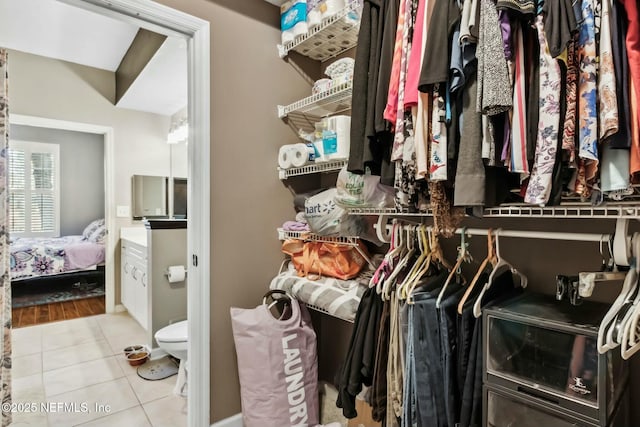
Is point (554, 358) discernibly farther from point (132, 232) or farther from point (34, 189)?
point (34, 189)

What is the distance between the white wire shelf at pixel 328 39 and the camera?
5.13 ft

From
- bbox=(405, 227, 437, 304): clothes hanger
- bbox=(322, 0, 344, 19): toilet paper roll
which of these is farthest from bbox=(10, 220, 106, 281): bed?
bbox=(405, 227, 437, 304): clothes hanger

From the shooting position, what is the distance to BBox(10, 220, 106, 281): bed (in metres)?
4.02

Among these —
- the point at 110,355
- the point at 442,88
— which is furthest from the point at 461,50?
the point at 110,355

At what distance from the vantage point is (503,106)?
79 centimetres

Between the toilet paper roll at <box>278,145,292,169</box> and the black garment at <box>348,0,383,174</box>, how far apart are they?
0.67 metres

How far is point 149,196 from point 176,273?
1.94 m

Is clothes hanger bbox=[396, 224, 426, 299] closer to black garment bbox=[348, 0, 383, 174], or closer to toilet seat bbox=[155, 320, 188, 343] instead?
black garment bbox=[348, 0, 383, 174]

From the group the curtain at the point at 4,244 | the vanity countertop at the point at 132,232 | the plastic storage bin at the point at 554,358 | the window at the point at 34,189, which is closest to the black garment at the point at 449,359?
the plastic storage bin at the point at 554,358

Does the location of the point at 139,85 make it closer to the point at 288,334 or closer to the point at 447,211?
the point at 288,334

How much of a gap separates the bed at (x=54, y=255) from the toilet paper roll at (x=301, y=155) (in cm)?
409

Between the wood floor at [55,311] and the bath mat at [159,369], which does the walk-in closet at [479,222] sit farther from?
the wood floor at [55,311]

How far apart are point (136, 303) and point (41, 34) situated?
2.84m

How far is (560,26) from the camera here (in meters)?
0.71
